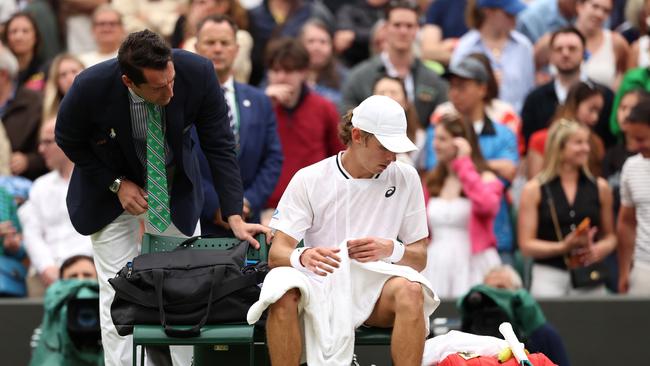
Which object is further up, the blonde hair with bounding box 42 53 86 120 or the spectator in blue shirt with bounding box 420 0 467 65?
the spectator in blue shirt with bounding box 420 0 467 65

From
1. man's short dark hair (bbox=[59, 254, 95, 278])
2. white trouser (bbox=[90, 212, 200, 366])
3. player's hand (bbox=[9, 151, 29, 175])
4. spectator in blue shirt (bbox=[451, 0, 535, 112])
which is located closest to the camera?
white trouser (bbox=[90, 212, 200, 366])

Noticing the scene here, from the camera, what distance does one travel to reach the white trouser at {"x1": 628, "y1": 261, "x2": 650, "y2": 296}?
10414 millimetres

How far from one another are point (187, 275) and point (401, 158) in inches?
150

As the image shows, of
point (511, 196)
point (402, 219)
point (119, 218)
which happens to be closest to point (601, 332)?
point (511, 196)

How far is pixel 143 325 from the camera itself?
711cm

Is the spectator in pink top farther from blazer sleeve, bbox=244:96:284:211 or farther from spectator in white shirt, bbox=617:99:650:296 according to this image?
blazer sleeve, bbox=244:96:284:211

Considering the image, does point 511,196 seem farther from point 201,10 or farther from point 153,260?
point 153,260

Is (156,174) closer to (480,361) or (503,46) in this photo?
(480,361)

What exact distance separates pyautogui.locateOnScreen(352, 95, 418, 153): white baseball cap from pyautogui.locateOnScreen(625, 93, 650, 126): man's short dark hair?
3608 millimetres

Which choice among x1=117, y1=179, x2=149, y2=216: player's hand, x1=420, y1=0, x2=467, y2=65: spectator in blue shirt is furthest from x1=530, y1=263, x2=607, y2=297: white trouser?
x1=117, y1=179, x2=149, y2=216: player's hand

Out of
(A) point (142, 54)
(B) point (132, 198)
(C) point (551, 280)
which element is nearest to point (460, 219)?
(C) point (551, 280)

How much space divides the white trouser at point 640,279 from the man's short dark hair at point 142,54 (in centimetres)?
462

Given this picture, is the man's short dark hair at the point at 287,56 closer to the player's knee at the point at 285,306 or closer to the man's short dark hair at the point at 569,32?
the man's short dark hair at the point at 569,32

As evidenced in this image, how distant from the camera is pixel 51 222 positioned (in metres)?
10.8
